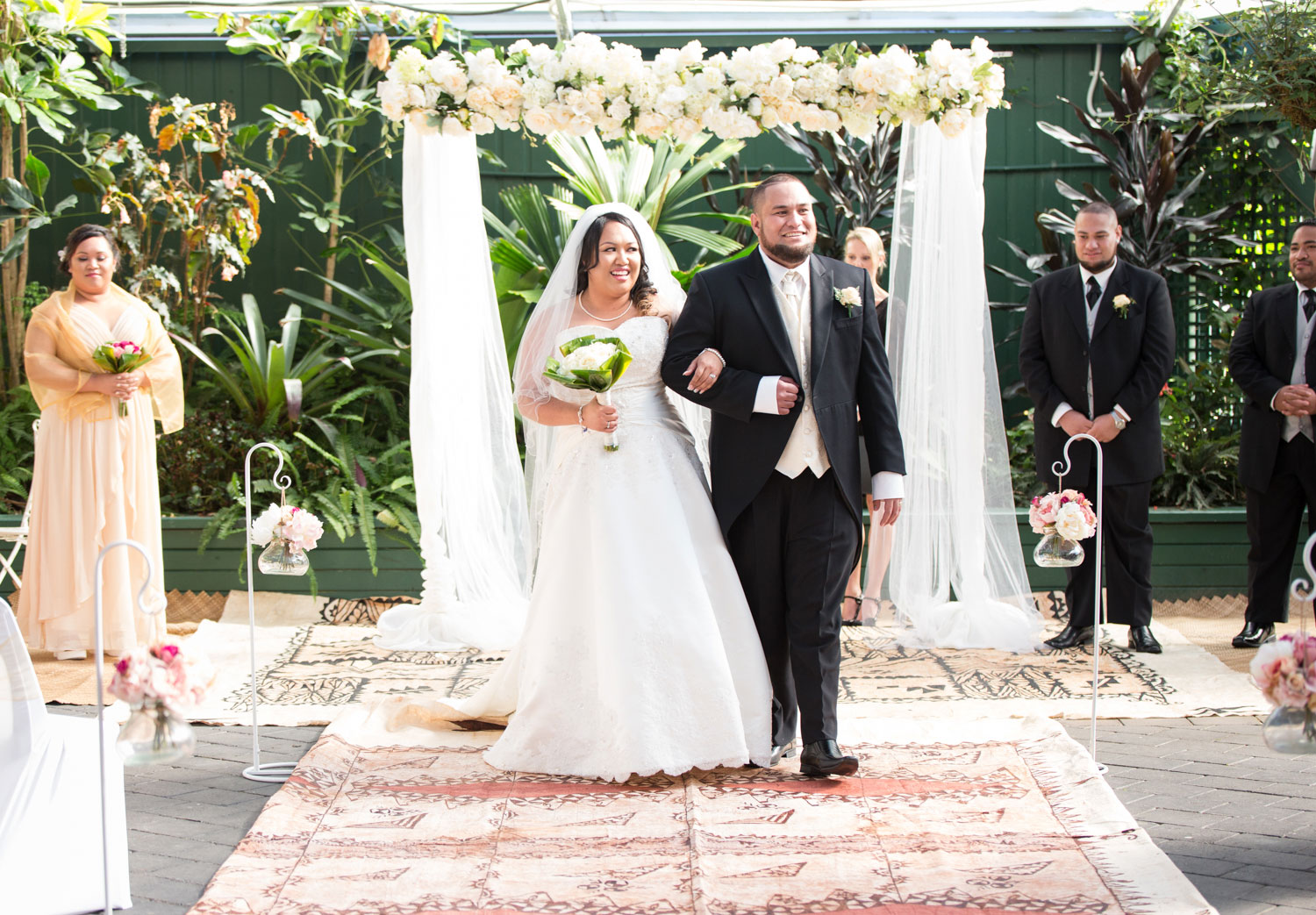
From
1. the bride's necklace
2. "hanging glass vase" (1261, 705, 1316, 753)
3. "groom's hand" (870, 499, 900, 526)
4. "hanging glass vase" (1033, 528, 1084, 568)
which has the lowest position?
"hanging glass vase" (1261, 705, 1316, 753)

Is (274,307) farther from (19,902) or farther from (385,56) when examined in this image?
(19,902)

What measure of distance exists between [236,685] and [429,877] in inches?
102

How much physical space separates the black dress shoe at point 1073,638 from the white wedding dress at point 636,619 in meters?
2.40

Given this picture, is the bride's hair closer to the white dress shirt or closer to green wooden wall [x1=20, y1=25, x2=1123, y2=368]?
the white dress shirt

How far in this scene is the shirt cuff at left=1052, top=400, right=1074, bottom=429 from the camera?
600 cm

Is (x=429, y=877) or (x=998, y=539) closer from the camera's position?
(x=429, y=877)

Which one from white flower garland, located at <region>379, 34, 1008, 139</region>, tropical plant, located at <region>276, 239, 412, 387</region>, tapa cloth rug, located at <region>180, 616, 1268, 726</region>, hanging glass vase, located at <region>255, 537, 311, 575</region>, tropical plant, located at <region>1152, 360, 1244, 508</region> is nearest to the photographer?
hanging glass vase, located at <region>255, 537, 311, 575</region>

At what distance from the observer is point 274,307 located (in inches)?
353

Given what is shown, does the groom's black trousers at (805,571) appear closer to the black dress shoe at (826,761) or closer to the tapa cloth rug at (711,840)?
the black dress shoe at (826,761)

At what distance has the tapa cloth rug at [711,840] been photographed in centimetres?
315

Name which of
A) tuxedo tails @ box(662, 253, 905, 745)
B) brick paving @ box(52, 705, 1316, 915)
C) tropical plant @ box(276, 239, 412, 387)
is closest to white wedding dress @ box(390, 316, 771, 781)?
tuxedo tails @ box(662, 253, 905, 745)

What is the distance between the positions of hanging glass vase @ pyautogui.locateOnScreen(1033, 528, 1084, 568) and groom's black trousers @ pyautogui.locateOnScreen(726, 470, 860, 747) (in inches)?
29.5

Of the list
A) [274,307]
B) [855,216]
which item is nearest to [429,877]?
[855,216]

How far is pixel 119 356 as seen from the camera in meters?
6.00
